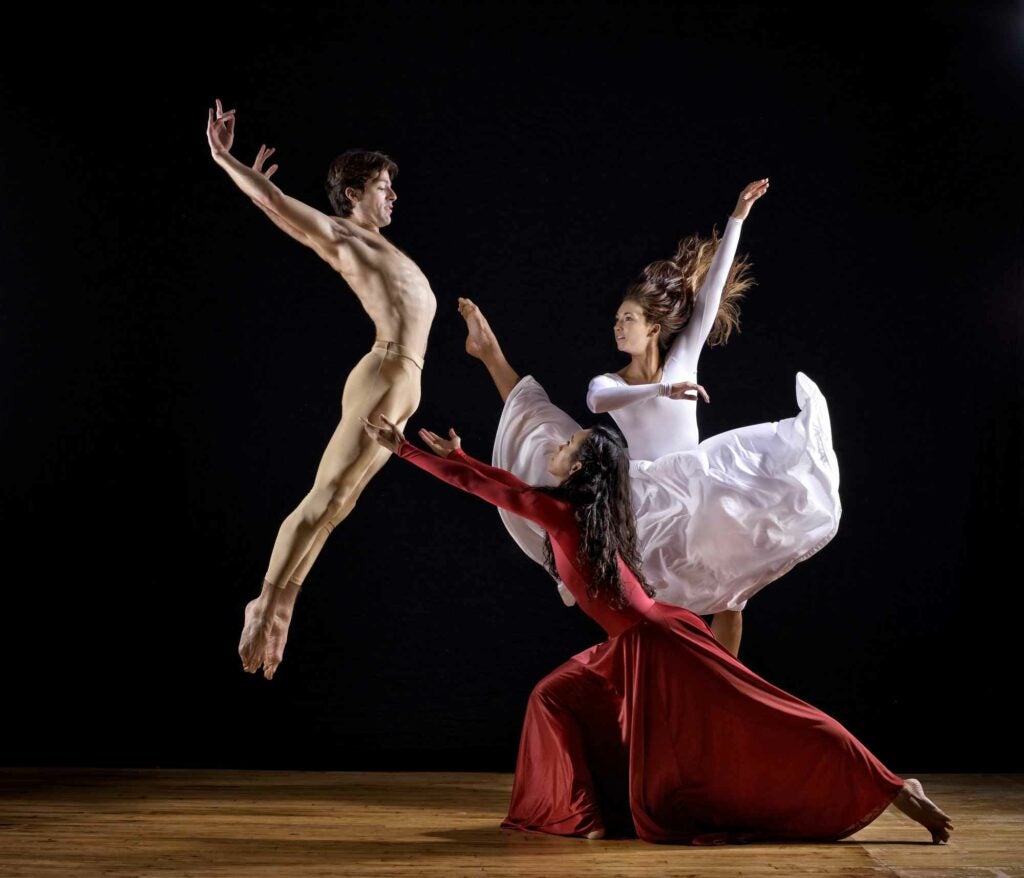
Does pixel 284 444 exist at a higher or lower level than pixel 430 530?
higher

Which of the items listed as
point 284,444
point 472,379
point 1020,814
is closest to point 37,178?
point 284,444

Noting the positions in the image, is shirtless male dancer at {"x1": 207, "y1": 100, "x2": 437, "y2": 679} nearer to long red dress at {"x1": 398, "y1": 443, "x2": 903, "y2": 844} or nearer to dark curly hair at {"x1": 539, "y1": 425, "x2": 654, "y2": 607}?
long red dress at {"x1": 398, "y1": 443, "x2": 903, "y2": 844}

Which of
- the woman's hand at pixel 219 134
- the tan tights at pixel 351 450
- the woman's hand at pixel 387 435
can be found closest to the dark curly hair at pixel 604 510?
the woman's hand at pixel 387 435

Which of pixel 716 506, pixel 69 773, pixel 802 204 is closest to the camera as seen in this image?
pixel 716 506

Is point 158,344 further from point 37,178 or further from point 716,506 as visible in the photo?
point 716,506

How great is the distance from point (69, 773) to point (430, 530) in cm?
160

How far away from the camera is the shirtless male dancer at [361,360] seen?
4.30 m

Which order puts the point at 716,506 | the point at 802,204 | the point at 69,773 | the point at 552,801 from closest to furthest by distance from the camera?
the point at 552,801, the point at 716,506, the point at 69,773, the point at 802,204

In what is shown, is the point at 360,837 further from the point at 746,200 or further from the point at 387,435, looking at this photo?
the point at 746,200

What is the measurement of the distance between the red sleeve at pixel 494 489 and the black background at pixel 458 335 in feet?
3.37

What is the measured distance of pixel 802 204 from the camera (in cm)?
493

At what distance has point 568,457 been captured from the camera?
3906 mm

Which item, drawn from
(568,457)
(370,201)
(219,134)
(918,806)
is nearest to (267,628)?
(568,457)

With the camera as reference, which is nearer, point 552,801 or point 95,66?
point 552,801
